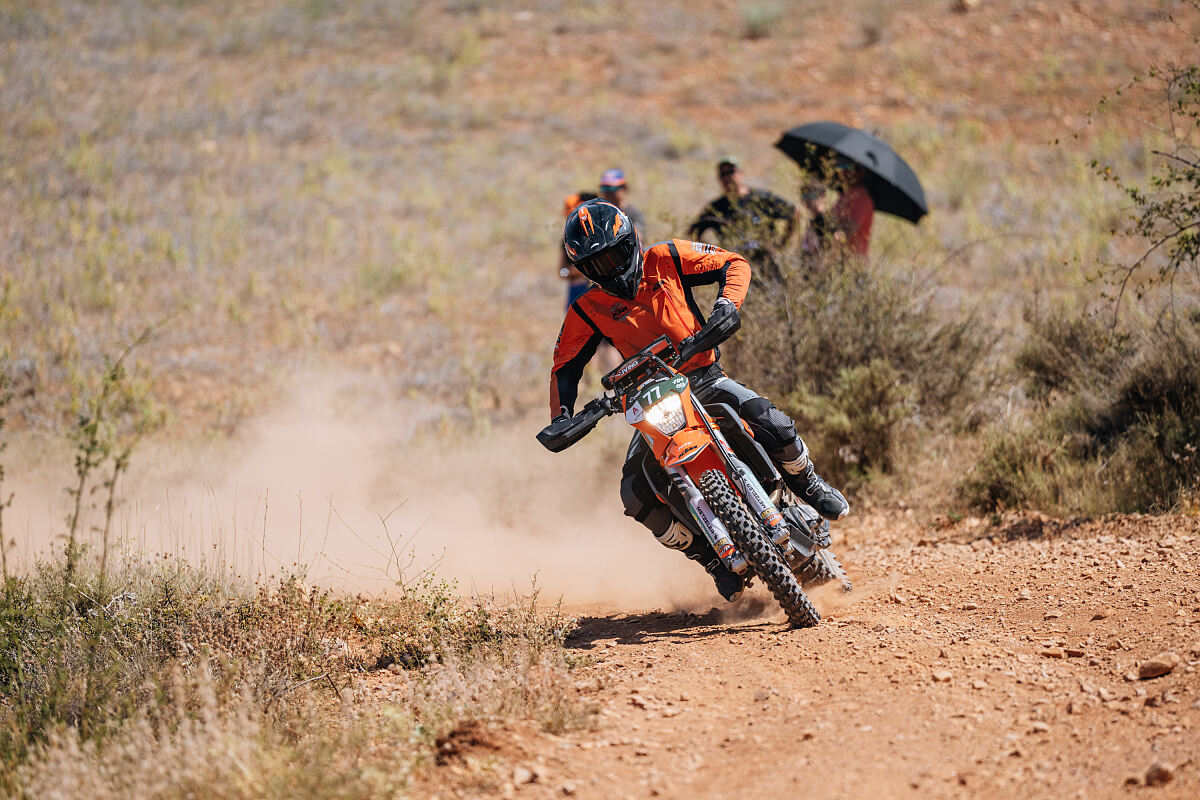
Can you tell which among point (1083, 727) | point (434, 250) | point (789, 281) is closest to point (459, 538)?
point (789, 281)

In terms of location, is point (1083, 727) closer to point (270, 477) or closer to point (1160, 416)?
point (1160, 416)

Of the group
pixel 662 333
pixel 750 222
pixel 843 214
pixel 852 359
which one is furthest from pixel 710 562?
pixel 843 214

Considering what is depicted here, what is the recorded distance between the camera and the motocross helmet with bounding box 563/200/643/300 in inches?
219

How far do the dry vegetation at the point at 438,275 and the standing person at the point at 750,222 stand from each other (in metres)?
0.49

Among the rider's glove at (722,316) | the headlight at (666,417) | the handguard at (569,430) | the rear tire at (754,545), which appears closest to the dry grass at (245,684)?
the handguard at (569,430)

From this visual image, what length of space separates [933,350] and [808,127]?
255 cm

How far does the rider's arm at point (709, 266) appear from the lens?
5992 millimetres

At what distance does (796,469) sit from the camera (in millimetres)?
6047

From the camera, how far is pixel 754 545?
5297 millimetres

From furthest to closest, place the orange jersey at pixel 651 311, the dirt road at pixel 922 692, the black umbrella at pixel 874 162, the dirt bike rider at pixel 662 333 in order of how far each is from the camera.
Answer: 1. the black umbrella at pixel 874 162
2. the orange jersey at pixel 651 311
3. the dirt bike rider at pixel 662 333
4. the dirt road at pixel 922 692

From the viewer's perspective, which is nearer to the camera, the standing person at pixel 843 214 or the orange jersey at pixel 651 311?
the orange jersey at pixel 651 311

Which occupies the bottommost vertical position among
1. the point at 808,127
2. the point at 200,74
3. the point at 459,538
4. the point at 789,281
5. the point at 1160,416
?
the point at 459,538

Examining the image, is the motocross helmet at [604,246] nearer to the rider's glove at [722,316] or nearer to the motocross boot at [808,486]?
the rider's glove at [722,316]

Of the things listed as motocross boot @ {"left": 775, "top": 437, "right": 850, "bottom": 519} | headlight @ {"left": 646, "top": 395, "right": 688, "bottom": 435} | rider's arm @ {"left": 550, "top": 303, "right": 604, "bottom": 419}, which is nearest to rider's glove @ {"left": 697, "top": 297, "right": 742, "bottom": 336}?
headlight @ {"left": 646, "top": 395, "right": 688, "bottom": 435}
